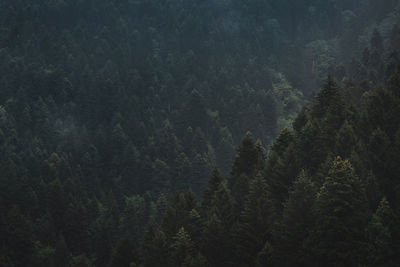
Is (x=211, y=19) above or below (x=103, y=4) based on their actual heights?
above

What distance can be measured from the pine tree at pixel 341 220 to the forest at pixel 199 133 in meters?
0.12

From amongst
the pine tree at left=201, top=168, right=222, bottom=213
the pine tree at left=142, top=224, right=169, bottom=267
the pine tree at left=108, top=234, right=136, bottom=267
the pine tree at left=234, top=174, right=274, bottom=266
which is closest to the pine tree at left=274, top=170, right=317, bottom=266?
the pine tree at left=234, top=174, right=274, bottom=266

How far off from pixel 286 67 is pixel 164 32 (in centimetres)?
4953

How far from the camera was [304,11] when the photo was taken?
7672 inches

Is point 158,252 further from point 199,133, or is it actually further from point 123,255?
point 199,133

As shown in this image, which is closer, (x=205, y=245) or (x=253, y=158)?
(x=205, y=245)

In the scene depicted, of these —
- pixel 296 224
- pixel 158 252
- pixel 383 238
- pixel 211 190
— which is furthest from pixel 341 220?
pixel 211 190

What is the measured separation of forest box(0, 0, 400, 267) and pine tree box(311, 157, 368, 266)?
0.38 feet

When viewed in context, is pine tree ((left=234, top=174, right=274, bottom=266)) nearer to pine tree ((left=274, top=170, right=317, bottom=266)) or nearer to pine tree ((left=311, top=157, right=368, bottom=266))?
pine tree ((left=274, top=170, right=317, bottom=266))

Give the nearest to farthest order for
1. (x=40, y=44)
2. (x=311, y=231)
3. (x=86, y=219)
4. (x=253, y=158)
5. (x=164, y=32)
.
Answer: (x=311, y=231) → (x=253, y=158) → (x=86, y=219) → (x=40, y=44) → (x=164, y=32)

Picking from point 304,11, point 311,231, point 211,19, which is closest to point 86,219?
point 311,231

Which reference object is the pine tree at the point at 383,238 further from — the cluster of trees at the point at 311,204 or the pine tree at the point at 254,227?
the pine tree at the point at 254,227

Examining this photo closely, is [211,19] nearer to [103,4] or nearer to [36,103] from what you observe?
[103,4]

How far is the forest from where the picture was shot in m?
37.2
